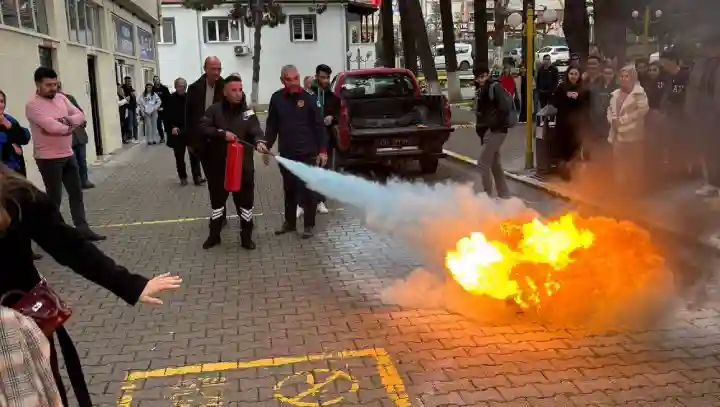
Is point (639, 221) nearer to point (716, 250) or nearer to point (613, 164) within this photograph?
point (716, 250)

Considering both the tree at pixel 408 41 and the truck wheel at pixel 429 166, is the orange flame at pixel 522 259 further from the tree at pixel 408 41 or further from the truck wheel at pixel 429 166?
the tree at pixel 408 41

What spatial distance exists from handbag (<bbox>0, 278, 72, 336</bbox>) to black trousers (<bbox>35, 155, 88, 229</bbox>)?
498 cm

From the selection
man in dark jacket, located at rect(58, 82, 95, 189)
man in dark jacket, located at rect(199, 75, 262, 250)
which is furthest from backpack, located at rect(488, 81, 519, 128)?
man in dark jacket, located at rect(58, 82, 95, 189)

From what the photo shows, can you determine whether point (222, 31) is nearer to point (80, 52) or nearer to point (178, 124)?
point (80, 52)

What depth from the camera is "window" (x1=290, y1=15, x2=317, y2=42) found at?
41062 millimetres

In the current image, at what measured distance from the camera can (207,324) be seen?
4.98 m

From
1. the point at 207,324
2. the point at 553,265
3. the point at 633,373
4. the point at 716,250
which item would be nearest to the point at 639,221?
the point at 716,250

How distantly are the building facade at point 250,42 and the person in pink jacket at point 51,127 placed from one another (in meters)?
34.3

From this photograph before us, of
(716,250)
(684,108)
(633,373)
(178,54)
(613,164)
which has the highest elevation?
(178,54)

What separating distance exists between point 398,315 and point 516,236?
1088mm

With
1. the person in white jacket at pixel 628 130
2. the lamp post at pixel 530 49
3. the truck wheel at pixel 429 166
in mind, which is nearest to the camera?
the person in white jacket at pixel 628 130

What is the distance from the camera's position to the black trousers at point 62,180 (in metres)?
7.13

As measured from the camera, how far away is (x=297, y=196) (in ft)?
25.6

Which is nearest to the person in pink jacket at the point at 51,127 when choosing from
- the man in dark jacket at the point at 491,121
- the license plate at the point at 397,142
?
the license plate at the point at 397,142
